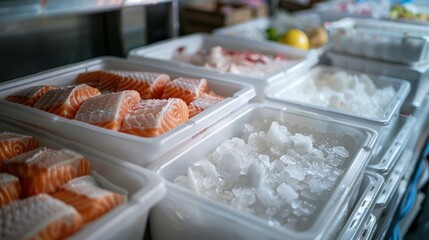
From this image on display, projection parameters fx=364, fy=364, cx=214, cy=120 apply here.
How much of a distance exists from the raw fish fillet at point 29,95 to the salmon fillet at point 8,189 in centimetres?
41

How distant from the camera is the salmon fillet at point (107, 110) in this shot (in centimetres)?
108

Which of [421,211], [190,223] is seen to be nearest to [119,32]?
[190,223]

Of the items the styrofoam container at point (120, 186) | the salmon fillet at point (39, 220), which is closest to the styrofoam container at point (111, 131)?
the styrofoam container at point (120, 186)

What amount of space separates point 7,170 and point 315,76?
1.59m

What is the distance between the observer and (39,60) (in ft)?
6.63

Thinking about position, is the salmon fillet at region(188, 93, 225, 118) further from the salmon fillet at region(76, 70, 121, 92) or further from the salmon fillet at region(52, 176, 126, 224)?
the salmon fillet at region(52, 176, 126, 224)

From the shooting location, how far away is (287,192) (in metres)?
0.98

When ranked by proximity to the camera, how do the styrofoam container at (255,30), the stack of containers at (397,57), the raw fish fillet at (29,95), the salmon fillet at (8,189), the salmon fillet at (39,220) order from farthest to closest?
the styrofoam container at (255,30), the stack of containers at (397,57), the raw fish fillet at (29,95), the salmon fillet at (8,189), the salmon fillet at (39,220)

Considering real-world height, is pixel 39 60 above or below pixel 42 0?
below

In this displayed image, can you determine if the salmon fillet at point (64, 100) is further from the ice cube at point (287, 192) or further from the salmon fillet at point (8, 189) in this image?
the ice cube at point (287, 192)

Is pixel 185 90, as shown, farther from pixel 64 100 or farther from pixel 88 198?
pixel 88 198

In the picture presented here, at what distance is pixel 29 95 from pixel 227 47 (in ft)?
4.40

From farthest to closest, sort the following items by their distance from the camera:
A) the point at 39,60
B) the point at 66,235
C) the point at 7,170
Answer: the point at 39,60
the point at 7,170
the point at 66,235

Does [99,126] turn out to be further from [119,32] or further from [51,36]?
[119,32]
